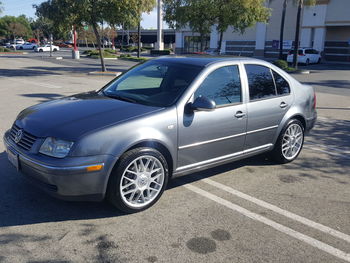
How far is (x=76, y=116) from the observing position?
12.6 ft

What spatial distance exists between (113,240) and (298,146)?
368cm

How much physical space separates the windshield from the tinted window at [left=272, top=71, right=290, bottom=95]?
152 cm

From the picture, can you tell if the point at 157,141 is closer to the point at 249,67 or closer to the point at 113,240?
the point at 113,240

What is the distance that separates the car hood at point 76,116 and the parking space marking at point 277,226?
1268 millimetres

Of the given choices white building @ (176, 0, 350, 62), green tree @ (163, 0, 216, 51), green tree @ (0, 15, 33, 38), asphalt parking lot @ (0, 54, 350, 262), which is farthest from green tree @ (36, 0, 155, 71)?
green tree @ (0, 15, 33, 38)

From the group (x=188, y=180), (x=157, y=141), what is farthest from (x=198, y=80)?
(x=188, y=180)

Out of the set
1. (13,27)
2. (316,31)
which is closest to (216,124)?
(316,31)

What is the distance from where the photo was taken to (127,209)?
380cm

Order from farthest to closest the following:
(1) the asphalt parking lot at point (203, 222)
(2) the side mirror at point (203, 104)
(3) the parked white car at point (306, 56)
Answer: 1. (3) the parked white car at point (306, 56)
2. (2) the side mirror at point (203, 104)
3. (1) the asphalt parking lot at point (203, 222)

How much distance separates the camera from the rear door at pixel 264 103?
4868mm

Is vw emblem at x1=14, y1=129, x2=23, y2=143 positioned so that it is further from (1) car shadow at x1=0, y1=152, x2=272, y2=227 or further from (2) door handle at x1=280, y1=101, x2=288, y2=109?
(2) door handle at x1=280, y1=101, x2=288, y2=109

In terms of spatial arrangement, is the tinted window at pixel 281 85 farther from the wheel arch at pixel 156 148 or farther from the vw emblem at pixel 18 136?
the vw emblem at pixel 18 136

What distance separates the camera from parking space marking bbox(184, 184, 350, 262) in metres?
3.28

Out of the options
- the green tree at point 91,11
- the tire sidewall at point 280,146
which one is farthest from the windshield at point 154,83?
the green tree at point 91,11
